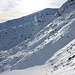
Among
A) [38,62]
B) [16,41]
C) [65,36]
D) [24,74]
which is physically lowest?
[24,74]

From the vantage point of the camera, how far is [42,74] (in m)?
34.7

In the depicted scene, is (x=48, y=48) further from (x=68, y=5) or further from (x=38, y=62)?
(x=68, y=5)

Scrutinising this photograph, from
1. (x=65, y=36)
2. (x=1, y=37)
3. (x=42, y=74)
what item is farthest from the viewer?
(x=1, y=37)

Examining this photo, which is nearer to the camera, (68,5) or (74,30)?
(74,30)

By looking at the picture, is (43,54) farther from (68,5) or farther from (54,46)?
(68,5)

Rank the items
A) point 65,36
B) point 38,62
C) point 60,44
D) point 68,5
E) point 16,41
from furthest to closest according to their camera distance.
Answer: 1. point 16,41
2. point 68,5
3. point 65,36
4. point 60,44
5. point 38,62

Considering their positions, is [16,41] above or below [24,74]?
above

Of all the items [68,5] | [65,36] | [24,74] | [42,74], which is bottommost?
[42,74]

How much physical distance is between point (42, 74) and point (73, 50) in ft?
25.5

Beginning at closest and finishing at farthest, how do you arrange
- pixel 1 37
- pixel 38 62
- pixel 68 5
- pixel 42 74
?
pixel 42 74 → pixel 38 62 → pixel 68 5 → pixel 1 37

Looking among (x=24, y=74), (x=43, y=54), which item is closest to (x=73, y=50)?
(x=24, y=74)

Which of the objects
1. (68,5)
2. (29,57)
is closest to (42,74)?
(29,57)

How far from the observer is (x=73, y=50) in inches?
1475

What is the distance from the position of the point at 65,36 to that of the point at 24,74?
18413 millimetres
